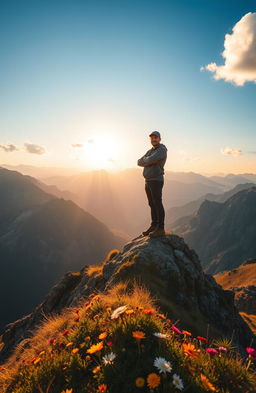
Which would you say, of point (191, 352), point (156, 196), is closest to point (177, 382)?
point (191, 352)

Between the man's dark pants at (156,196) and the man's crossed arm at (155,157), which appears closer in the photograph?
the man's crossed arm at (155,157)

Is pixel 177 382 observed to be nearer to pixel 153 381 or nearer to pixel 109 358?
pixel 153 381

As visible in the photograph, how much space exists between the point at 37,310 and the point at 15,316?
7500 inches

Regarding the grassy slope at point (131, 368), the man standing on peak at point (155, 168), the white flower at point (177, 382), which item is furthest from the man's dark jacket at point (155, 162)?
the white flower at point (177, 382)

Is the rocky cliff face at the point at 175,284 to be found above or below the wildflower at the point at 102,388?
below

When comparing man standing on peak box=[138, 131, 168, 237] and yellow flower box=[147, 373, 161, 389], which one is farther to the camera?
man standing on peak box=[138, 131, 168, 237]

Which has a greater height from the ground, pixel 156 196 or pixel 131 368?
pixel 156 196

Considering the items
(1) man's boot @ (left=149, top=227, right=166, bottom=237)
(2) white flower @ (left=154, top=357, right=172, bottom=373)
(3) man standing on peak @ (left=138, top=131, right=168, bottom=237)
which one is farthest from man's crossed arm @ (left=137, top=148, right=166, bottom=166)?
(2) white flower @ (left=154, top=357, right=172, bottom=373)

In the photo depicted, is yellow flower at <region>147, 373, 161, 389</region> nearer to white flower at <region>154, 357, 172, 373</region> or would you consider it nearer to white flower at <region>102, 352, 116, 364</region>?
white flower at <region>154, 357, 172, 373</region>

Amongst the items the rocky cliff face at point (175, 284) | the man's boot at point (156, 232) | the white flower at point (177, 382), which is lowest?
the rocky cliff face at point (175, 284)

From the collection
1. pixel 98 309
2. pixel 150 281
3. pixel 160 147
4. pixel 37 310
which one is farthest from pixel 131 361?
pixel 37 310

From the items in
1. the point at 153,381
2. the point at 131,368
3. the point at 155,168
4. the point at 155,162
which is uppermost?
the point at 155,162

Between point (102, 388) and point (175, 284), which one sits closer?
point (102, 388)

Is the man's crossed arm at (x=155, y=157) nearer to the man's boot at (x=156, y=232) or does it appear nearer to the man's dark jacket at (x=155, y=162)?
the man's dark jacket at (x=155, y=162)
